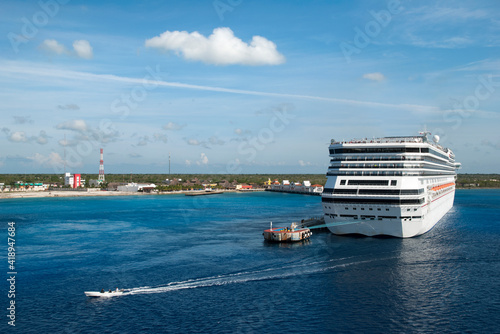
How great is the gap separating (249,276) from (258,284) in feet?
9.27

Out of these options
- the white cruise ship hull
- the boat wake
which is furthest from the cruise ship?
the boat wake

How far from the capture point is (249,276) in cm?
4712

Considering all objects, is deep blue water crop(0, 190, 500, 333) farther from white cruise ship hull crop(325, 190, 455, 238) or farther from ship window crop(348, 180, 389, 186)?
ship window crop(348, 180, 389, 186)

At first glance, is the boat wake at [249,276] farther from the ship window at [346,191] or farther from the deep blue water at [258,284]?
the ship window at [346,191]

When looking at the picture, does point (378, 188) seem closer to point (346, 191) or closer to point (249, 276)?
point (346, 191)

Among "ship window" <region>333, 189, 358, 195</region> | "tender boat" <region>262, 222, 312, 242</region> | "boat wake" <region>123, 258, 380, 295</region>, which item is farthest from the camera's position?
"tender boat" <region>262, 222, 312, 242</region>

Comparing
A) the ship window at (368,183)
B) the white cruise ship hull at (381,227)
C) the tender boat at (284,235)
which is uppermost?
the ship window at (368,183)

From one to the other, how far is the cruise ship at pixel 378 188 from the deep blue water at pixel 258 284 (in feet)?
9.07

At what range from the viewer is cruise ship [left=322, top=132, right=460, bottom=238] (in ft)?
200

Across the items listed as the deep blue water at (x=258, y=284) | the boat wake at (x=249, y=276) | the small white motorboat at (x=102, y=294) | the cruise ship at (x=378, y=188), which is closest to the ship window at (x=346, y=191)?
the cruise ship at (x=378, y=188)

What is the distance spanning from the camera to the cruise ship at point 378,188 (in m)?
60.8

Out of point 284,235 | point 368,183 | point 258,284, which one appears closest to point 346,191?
point 368,183

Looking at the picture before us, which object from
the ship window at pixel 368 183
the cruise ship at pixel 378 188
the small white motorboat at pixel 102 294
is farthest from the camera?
the ship window at pixel 368 183

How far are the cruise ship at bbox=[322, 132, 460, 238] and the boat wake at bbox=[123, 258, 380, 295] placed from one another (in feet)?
36.6
